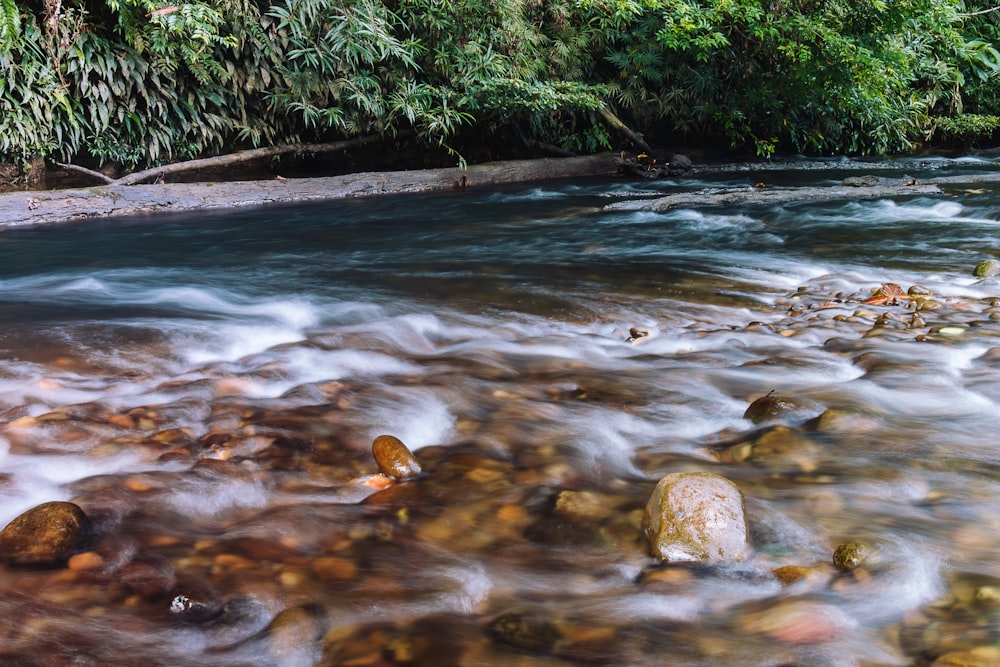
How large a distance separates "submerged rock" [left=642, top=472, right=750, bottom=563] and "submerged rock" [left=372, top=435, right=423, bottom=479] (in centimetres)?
83

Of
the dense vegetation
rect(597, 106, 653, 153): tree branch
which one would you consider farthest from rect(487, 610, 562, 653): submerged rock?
rect(597, 106, 653, 153): tree branch

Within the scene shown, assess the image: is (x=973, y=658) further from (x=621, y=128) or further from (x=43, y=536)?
(x=621, y=128)

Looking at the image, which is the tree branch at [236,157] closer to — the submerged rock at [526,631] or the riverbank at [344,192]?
the riverbank at [344,192]

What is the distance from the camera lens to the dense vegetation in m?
8.81

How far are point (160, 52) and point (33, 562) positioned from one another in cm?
849

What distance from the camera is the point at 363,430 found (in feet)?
9.21

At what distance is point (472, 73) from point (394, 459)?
8955 mm

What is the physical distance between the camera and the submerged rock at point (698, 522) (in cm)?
193

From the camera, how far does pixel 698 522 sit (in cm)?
195

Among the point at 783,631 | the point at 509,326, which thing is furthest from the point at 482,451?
the point at 509,326

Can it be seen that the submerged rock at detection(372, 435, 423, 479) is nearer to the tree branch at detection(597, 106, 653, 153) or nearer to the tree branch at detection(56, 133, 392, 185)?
the tree branch at detection(56, 133, 392, 185)

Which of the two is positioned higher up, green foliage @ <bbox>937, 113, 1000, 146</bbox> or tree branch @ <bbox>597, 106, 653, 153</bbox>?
tree branch @ <bbox>597, 106, 653, 153</bbox>

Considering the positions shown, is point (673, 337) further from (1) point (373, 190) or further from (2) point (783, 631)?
(1) point (373, 190)

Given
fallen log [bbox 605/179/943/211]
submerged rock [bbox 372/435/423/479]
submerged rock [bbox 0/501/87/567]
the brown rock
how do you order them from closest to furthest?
1. the brown rock
2. submerged rock [bbox 0/501/87/567]
3. submerged rock [bbox 372/435/423/479]
4. fallen log [bbox 605/179/943/211]
